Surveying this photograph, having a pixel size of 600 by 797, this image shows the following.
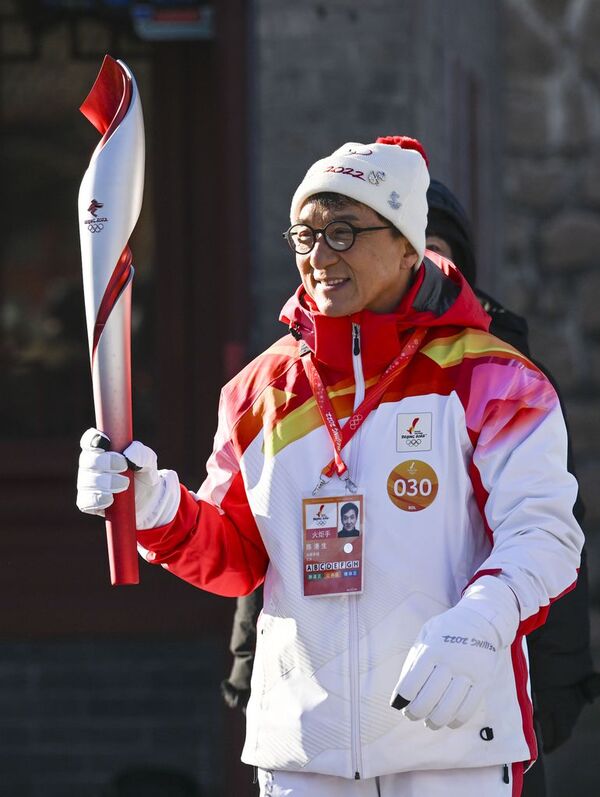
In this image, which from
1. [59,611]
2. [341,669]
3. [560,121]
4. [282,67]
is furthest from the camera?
[560,121]

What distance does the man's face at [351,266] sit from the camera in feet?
10.2

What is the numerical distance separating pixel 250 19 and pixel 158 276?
3.20ft

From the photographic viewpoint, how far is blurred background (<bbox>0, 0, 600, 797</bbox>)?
5.34 metres

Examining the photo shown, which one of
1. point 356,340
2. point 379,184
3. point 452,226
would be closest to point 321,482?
point 356,340

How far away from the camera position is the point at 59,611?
19.0 ft

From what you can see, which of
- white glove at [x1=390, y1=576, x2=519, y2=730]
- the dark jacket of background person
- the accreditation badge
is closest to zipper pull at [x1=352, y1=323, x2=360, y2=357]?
the accreditation badge

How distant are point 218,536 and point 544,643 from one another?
3.22ft

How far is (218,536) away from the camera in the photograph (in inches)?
128

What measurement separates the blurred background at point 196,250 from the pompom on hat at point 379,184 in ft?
6.78

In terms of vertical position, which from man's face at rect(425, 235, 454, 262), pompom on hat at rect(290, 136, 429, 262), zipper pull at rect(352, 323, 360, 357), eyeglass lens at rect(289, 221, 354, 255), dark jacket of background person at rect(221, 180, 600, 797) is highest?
pompom on hat at rect(290, 136, 429, 262)

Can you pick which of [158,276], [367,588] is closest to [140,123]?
[367,588]

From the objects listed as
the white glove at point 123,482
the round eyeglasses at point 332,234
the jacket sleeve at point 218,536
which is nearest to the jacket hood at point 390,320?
the round eyeglasses at point 332,234

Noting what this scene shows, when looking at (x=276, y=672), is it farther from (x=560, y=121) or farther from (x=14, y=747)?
(x=560, y=121)

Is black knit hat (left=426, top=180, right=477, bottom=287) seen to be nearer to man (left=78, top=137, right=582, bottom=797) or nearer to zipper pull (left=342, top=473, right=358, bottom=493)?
man (left=78, top=137, right=582, bottom=797)
